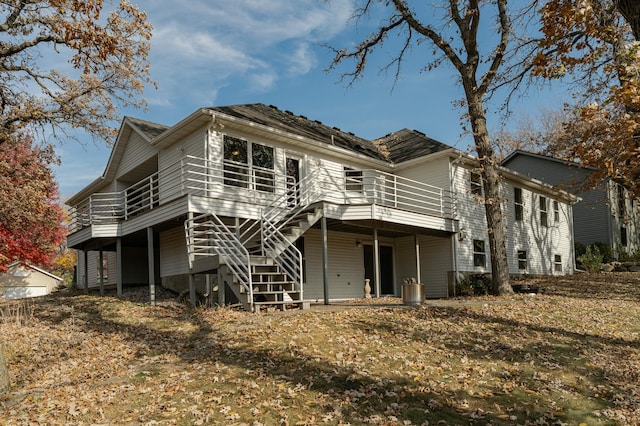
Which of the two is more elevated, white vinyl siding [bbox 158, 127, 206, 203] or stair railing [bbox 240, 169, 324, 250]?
white vinyl siding [bbox 158, 127, 206, 203]

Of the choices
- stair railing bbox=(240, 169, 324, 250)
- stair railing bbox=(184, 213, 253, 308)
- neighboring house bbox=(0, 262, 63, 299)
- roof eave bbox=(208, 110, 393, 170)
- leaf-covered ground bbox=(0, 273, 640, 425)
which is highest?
roof eave bbox=(208, 110, 393, 170)

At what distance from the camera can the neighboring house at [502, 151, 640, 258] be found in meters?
30.5

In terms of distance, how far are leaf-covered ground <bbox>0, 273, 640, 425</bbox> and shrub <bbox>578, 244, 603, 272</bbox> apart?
51.0ft

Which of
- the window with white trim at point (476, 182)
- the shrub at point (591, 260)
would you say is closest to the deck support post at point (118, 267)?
the window with white trim at point (476, 182)

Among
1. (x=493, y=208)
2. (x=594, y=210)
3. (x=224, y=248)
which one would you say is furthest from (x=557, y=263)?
(x=224, y=248)

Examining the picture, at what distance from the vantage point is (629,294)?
17.3 metres

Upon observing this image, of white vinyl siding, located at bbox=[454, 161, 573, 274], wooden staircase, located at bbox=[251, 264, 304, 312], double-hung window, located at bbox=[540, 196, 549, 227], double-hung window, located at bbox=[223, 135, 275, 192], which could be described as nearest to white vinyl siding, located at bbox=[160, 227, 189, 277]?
double-hung window, located at bbox=[223, 135, 275, 192]

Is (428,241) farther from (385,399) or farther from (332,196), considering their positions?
(385,399)

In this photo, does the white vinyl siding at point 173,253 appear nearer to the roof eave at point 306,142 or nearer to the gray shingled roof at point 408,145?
the roof eave at point 306,142

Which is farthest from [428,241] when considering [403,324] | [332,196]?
[403,324]

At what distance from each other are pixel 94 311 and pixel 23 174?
5980 millimetres

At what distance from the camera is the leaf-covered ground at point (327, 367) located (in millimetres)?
6062

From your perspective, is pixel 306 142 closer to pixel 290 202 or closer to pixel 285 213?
pixel 290 202

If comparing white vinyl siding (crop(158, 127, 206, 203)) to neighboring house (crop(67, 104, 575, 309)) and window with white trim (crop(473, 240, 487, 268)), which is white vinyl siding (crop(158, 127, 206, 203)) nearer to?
neighboring house (crop(67, 104, 575, 309))
